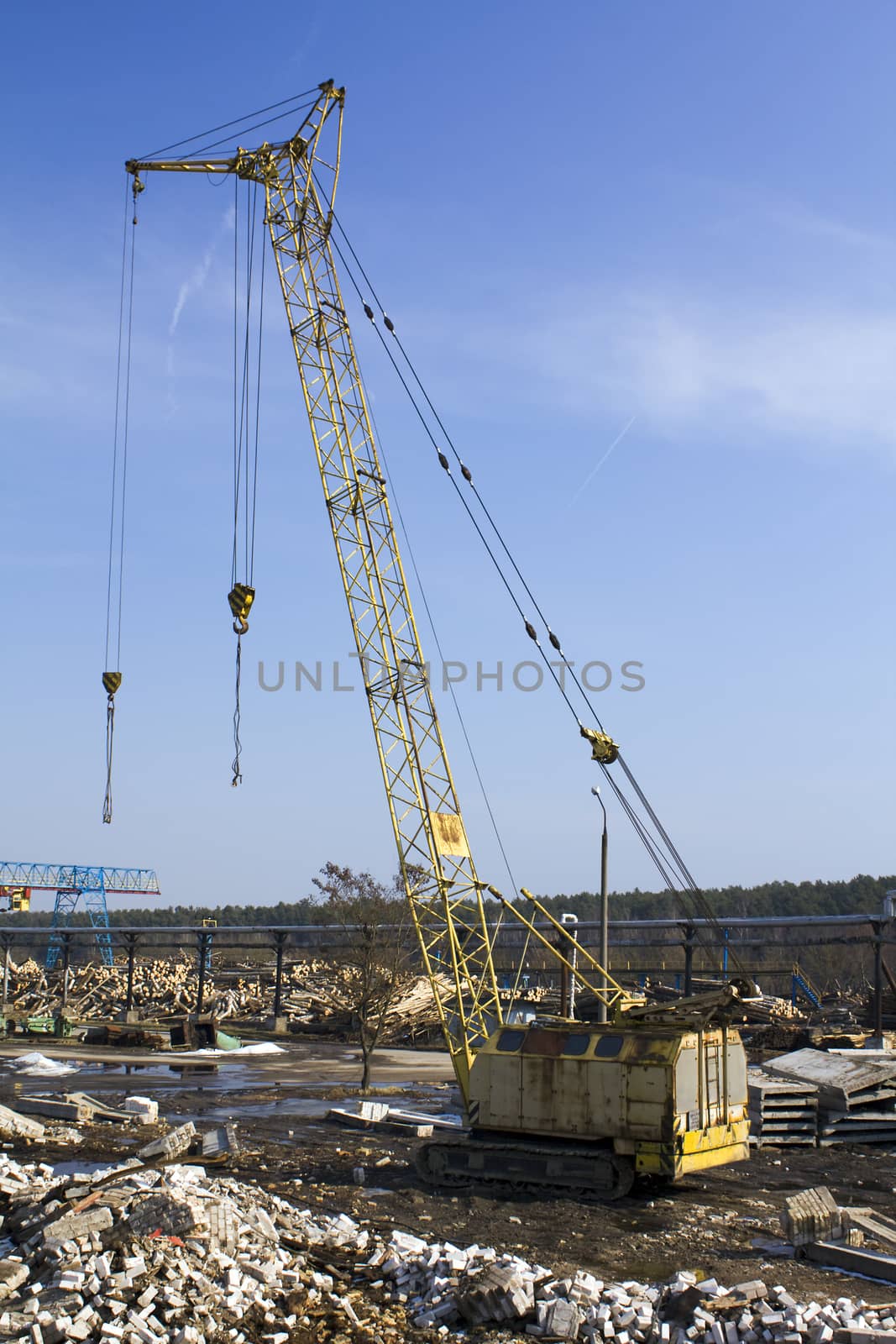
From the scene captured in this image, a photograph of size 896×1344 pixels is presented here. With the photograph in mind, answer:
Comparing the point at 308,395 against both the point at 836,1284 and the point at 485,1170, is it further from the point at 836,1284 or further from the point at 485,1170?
the point at 836,1284

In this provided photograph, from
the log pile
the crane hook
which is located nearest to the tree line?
the log pile

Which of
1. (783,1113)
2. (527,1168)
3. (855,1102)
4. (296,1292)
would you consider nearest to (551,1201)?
(527,1168)

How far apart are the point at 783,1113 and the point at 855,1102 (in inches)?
57.1

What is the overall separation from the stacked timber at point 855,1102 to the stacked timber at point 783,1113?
0.30 metres

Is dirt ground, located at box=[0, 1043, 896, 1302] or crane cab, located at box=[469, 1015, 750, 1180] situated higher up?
crane cab, located at box=[469, 1015, 750, 1180]

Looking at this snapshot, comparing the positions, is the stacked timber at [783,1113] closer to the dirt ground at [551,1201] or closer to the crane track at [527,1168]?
the dirt ground at [551,1201]

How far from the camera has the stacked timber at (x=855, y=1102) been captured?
22125mm

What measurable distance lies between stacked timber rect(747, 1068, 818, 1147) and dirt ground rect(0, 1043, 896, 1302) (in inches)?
10.7

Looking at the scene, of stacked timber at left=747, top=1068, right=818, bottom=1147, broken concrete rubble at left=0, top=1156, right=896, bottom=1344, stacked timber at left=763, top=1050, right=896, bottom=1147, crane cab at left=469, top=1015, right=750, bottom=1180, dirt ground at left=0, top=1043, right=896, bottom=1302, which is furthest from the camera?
stacked timber at left=763, top=1050, right=896, bottom=1147

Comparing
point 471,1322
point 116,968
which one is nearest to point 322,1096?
point 471,1322

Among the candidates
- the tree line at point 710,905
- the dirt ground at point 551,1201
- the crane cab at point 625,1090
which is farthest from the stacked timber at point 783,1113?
the tree line at point 710,905

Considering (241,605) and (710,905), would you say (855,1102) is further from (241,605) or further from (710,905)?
(710,905)

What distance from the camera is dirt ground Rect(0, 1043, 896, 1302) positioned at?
13586mm

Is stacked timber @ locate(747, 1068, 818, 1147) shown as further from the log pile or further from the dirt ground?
the log pile
